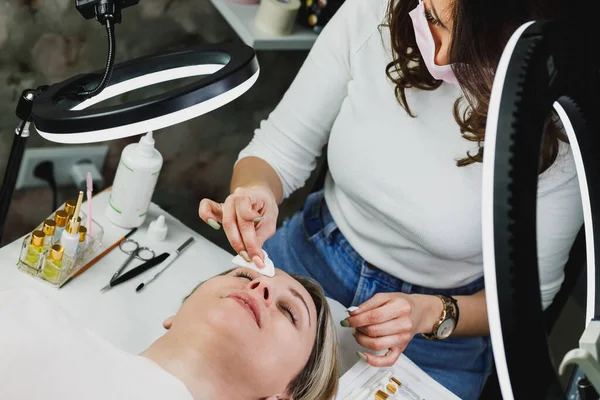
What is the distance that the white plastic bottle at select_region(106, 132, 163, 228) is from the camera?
3.90 feet

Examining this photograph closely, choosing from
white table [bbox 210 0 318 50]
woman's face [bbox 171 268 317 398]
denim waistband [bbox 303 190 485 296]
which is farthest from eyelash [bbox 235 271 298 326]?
white table [bbox 210 0 318 50]

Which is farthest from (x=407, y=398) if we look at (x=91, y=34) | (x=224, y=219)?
(x=91, y=34)

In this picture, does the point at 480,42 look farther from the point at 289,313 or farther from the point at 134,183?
the point at 134,183

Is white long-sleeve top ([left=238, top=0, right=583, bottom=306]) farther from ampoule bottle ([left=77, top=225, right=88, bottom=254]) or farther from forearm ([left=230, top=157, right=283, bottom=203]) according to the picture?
ampoule bottle ([left=77, top=225, right=88, bottom=254])

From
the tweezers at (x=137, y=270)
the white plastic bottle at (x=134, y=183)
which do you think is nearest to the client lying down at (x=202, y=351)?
the tweezers at (x=137, y=270)

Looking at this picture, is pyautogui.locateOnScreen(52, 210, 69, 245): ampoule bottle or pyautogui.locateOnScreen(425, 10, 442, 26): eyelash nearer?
pyautogui.locateOnScreen(425, 10, 442, 26): eyelash

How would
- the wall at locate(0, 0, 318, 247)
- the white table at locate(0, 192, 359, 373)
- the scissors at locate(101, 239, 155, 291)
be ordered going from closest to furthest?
the white table at locate(0, 192, 359, 373)
the scissors at locate(101, 239, 155, 291)
the wall at locate(0, 0, 318, 247)

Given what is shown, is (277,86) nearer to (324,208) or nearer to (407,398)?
(324,208)

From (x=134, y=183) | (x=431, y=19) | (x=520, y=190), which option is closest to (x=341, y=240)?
(x=134, y=183)

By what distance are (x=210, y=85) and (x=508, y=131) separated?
316 mm

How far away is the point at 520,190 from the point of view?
456 mm

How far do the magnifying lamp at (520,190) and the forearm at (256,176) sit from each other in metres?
0.80

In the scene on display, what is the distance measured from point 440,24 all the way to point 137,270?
0.68 metres

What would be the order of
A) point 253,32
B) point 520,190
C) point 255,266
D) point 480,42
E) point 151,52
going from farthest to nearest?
point 151,52
point 253,32
point 255,266
point 480,42
point 520,190
